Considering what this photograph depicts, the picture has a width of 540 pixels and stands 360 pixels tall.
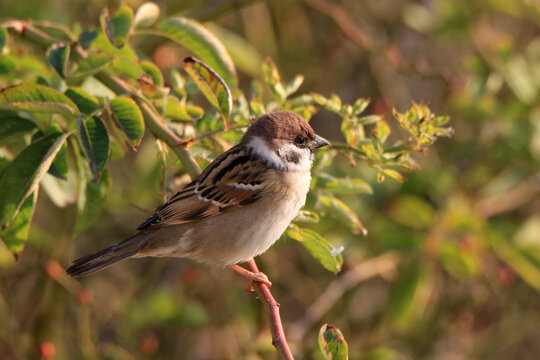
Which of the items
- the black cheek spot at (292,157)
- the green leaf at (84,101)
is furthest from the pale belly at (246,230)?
the green leaf at (84,101)

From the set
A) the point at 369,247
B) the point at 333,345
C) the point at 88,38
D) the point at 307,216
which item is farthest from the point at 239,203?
the point at 369,247

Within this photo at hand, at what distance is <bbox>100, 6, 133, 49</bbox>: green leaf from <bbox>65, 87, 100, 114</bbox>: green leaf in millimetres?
221

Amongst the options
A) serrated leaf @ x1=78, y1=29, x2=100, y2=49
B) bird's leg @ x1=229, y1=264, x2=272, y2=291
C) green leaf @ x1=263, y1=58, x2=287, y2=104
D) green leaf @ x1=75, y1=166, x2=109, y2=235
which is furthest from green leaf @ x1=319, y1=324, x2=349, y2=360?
serrated leaf @ x1=78, y1=29, x2=100, y2=49

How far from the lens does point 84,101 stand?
228cm

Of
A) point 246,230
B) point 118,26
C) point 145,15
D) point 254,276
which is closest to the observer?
point 254,276

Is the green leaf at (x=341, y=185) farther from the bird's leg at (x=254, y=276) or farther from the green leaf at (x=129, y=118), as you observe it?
the green leaf at (x=129, y=118)

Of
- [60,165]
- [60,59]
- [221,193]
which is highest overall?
[60,59]

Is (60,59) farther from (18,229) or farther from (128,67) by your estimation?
(18,229)

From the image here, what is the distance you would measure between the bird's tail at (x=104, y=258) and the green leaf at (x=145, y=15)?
0.83 metres

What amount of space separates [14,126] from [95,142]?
0.45 meters

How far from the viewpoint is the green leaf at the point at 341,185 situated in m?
2.57

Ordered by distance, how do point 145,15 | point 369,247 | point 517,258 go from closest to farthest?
point 145,15, point 517,258, point 369,247

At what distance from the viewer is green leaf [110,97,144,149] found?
2.15 metres

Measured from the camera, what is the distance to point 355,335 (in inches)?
173
